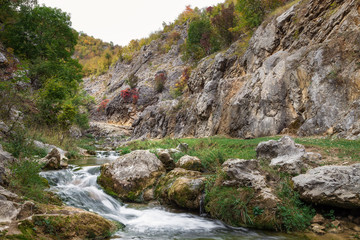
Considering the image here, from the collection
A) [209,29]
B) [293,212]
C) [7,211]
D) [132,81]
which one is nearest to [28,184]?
[7,211]

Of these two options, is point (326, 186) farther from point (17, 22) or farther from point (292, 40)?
point (17, 22)

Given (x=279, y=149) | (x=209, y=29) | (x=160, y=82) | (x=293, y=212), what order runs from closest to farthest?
(x=293, y=212)
(x=279, y=149)
(x=209, y=29)
(x=160, y=82)

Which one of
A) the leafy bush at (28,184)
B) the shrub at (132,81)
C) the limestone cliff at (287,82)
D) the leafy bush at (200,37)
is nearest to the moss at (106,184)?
the leafy bush at (28,184)

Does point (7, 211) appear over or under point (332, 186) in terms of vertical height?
under

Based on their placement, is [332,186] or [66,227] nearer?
[66,227]

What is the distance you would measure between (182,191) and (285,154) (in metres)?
3.68

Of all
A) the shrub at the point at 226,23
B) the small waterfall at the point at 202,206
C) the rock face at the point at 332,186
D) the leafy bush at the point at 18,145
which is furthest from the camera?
the shrub at the point at 226,23

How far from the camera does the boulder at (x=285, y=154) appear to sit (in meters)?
6.33

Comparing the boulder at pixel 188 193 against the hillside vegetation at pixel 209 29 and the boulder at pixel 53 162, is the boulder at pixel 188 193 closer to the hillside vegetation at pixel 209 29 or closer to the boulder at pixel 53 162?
the boulder at pixel 53 162

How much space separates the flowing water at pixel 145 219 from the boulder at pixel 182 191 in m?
0.30

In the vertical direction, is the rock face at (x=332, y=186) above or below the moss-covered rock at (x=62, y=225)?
above

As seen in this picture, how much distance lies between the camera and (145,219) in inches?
243

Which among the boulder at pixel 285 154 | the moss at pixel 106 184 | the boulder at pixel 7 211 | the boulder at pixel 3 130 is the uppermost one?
the boulder at pixel 3 130

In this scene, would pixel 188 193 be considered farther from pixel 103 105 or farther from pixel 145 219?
pixel 103 105
